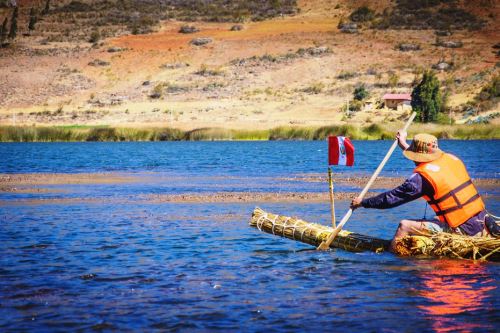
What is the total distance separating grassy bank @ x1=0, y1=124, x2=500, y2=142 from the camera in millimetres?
66625

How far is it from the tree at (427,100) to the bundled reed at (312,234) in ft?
Answer: 189

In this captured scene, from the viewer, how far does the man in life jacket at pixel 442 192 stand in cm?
1292

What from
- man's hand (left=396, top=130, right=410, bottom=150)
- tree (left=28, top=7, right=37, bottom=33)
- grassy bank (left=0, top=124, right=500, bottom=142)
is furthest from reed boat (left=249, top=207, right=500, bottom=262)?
tree (left=28, top=7, right=37, bottom=33)

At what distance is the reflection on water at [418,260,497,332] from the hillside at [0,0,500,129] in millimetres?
61523

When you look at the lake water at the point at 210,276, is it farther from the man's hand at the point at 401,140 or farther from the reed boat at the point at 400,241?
the man's hand at the point at 401,140

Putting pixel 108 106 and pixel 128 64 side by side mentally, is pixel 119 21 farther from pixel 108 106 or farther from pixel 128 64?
pixel 108 106

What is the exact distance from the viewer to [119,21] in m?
127

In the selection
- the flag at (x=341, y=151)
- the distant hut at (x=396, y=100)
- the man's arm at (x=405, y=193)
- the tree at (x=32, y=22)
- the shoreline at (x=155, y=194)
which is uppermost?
the tree at (x=32, y=22)

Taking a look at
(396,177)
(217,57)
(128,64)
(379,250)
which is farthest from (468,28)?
(379,250)

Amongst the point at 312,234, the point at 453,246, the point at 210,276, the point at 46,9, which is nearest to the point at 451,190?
the point at 453,246

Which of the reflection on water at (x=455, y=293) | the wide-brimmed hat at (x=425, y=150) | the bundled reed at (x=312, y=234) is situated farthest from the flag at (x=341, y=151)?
the reflection on water at (x=455, y=293)

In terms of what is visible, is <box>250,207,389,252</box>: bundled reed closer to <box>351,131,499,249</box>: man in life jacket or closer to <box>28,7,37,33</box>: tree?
<box>351,131,499,249</box>: man in life jacket

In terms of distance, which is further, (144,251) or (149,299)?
(144,251)

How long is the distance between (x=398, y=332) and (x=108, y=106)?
85810 millimetres
